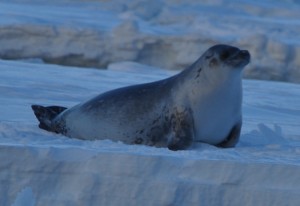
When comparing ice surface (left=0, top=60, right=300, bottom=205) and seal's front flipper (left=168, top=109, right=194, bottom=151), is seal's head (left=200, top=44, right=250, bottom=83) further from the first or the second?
ice surface (left=0, top=60, right=300, bottom=205)

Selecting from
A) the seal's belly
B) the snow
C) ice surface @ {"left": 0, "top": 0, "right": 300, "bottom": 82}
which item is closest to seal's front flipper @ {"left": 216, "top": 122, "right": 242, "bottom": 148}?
the seal's belly

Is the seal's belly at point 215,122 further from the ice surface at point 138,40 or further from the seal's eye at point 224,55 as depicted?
the ice surface at point 138,40

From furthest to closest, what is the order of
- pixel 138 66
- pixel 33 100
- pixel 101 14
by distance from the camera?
pixel 101 14, pixel 138 66, pixel 33 100

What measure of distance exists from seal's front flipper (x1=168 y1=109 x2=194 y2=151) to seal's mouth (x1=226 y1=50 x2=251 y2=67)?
0.87 feet

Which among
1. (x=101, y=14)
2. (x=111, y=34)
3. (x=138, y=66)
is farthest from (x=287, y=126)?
(x=101, y=14)

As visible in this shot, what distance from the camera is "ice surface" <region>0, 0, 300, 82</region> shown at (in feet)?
32.2

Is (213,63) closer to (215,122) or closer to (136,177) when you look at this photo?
(215,122)

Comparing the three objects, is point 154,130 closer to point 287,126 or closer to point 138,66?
point 287,126

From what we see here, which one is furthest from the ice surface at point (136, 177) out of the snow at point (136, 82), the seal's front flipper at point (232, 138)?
the seal's front flipper at point (232, 138)

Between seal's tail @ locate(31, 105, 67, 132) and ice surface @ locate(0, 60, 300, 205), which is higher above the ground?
ice surface @ locate(0, 60, 300, 205)

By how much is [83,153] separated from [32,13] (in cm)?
817

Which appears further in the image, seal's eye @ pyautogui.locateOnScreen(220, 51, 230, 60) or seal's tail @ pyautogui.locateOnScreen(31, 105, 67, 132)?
seal's tail @ pyautogui.locateOnScreen(31, 105, 67, 132)

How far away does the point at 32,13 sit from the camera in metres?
11.2

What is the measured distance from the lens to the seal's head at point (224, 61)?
4.07 m
